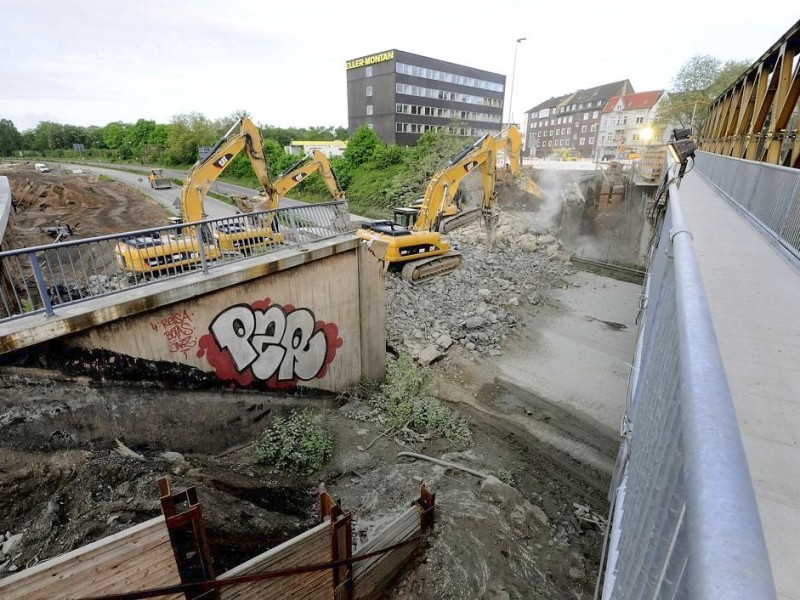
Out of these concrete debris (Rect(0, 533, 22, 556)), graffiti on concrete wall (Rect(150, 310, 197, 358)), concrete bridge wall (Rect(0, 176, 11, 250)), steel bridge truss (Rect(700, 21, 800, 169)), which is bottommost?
concrete debris (Rect(0, 533, 22, 556))

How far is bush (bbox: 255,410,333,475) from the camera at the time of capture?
762 cm

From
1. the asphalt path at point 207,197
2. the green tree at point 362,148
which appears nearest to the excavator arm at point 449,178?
the asphalt path at point 207,197

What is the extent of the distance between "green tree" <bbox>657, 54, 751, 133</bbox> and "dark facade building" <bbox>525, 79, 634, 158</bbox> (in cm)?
2806

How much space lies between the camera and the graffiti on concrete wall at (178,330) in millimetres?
6746

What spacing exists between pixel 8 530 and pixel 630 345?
14.8 metres

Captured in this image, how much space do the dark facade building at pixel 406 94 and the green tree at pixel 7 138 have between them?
7440 cm

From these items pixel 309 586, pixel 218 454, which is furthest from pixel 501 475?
pixel 218 454

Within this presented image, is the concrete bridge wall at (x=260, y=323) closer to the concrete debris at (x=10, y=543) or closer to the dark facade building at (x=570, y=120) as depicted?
the concrete debris at (x=10, y=543)

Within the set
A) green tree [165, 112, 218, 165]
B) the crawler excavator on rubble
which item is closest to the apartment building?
the crawler excavator on rubble

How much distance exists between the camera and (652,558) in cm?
129

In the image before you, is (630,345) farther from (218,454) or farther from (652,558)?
(652,558)

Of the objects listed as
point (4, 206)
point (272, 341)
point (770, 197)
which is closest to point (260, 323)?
point (272, 341)

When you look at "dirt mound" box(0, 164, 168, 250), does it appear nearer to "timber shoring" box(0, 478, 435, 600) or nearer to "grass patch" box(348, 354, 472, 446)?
"grass patch" box(348, 354, 472, 446)

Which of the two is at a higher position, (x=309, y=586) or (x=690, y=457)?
(x=690, y=457)
